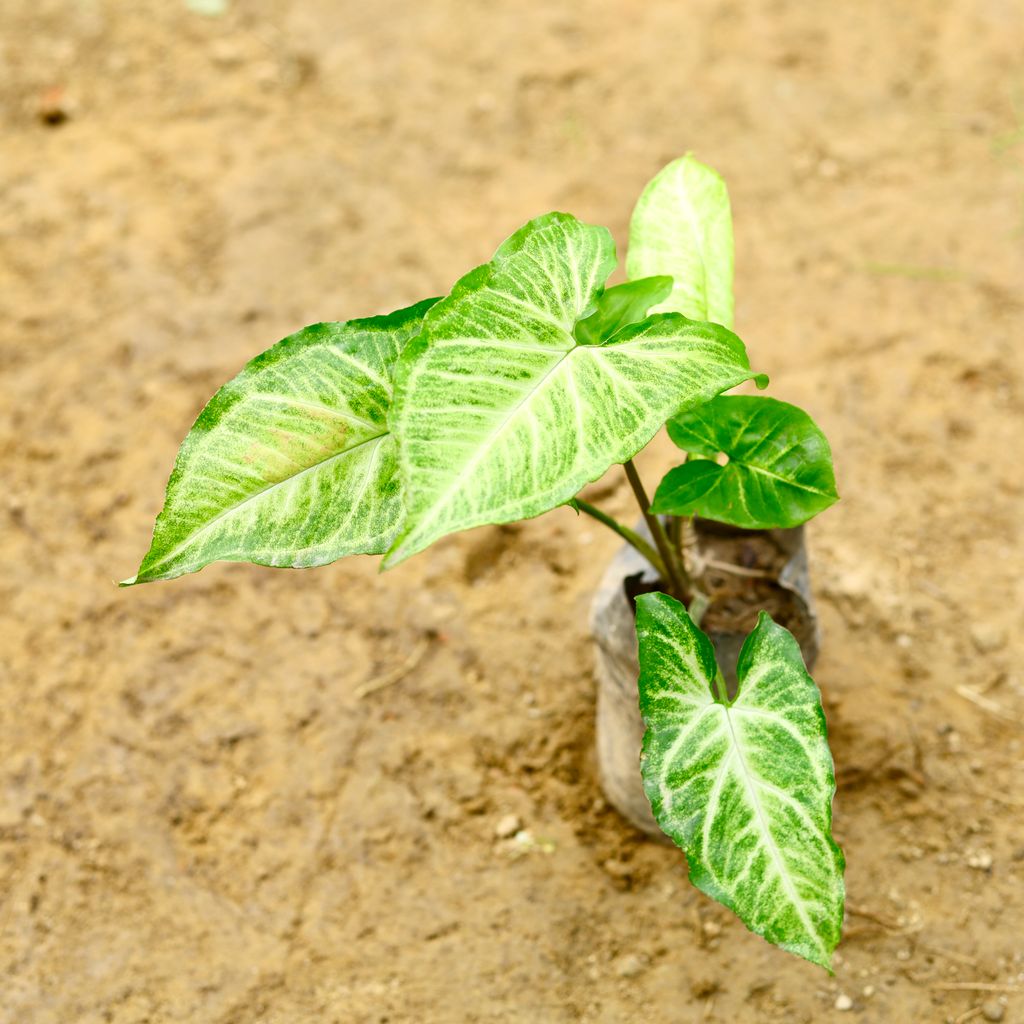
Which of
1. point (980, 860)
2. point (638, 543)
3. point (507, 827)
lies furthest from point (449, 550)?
point (980, 860)

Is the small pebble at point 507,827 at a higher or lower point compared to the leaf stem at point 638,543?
lower

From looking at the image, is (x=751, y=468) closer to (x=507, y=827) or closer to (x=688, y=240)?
(x=688, y=240)

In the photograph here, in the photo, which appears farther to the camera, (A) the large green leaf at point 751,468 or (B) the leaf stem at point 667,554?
(B) the leaf stem at point 667,554

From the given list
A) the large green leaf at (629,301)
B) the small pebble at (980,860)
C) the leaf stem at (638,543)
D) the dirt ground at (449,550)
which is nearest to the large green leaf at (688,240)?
the large green leaf at (629,301)

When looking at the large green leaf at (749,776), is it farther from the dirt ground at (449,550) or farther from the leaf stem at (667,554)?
the dirt ground at (449,550)

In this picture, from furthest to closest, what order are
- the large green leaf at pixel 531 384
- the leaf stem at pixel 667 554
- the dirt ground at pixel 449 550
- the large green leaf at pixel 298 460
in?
1. the dirt ground at pixel 449 550
2. the leaf stem at pixel 667 554
3. the large green leaf at pixel 298 460
4. the large green leaf at pixel 531 384

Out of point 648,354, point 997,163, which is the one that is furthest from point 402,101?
point 648,354

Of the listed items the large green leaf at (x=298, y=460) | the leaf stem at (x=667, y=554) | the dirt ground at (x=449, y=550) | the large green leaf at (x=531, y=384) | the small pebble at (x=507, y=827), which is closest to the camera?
the large green leaf at (x=531, y=384)

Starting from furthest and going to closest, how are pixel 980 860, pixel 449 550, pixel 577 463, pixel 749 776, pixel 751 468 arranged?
pixel 449 550, pixel 980 860, pixel 751 468, pixel 749 776, pixel 577 463

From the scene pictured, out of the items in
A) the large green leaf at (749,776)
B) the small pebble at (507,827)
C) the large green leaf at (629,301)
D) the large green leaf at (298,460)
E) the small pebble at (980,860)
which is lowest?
the small pebble at (980,860)
